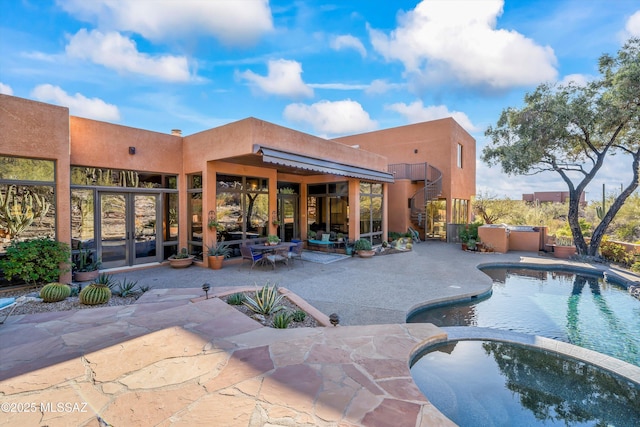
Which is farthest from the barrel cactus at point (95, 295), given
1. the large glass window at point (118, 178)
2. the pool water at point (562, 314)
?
the pool water at point (562, 314)

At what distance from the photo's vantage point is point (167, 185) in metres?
10.1

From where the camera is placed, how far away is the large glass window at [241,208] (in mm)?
10031

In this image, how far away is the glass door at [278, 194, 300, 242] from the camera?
13.1m

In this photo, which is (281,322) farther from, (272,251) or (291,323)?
(272,251)

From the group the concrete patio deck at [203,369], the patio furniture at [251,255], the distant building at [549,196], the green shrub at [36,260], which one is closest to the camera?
the concrete patio deck at [203,369]

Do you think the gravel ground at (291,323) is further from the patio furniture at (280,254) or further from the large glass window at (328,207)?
the large glass window at (328,207)

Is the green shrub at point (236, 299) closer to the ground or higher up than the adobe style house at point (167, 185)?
closer to the ground

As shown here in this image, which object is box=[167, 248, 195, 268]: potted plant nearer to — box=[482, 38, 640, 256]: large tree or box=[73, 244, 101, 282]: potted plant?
box=[73, 244, 101, 282]: potted plant

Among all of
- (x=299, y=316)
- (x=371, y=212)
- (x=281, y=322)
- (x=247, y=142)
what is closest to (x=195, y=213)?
(x=247, y=142)

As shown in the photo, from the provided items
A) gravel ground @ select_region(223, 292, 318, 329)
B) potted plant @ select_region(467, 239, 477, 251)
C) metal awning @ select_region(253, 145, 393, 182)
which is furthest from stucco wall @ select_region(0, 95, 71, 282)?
potted plant @ select_region(467, 239, 477, 251)

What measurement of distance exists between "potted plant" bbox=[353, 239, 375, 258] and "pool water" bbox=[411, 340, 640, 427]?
7473 millimetres

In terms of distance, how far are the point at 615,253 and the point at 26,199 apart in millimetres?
20686

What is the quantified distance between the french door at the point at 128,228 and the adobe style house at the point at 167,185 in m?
0.03

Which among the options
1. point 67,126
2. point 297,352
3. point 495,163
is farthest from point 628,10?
point 67,126
